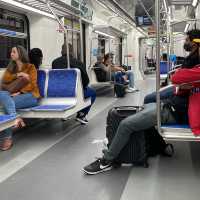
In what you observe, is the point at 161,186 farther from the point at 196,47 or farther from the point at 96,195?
the point at 196,47

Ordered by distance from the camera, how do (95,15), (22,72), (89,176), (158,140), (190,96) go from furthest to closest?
(95,15)
(22,72)
(158,140)
(89,176)
(190,96)

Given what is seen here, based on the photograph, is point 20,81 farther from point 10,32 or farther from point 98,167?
point 98,167

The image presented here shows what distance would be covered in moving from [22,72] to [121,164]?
7.36 feet

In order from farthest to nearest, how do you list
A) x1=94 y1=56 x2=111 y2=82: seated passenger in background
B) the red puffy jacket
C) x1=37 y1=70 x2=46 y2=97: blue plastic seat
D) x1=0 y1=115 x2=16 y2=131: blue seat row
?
x1=94 y1=56 x2=111 y2=82: seated passenger in background → x1=37 y1=70 x2=46 y2=97: blue plastic seat → x1=0 y1=115 x2=16 y2=131: blue seat row → the red puffy jacket

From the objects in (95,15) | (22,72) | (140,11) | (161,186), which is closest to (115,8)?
(95,15)

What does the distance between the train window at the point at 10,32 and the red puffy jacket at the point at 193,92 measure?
10.9ft

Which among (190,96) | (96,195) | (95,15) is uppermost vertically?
(95,15)

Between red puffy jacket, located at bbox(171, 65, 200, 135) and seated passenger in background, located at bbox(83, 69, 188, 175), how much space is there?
0.64ft

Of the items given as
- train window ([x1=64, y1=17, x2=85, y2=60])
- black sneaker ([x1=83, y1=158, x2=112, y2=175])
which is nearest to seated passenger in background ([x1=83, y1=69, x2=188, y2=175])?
black sneaker ([x1=83, y1=158, x2=112, y2=175])

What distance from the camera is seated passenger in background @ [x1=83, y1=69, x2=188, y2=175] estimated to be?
3.31 m

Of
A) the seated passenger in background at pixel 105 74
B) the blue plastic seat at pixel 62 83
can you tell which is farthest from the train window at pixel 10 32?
the seated passenger in background at pixel 105 74

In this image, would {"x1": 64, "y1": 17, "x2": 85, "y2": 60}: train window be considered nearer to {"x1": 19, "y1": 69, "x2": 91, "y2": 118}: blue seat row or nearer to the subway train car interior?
the subway train car interior

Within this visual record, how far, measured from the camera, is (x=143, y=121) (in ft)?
10.9

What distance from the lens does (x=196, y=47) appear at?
3.37 meters
